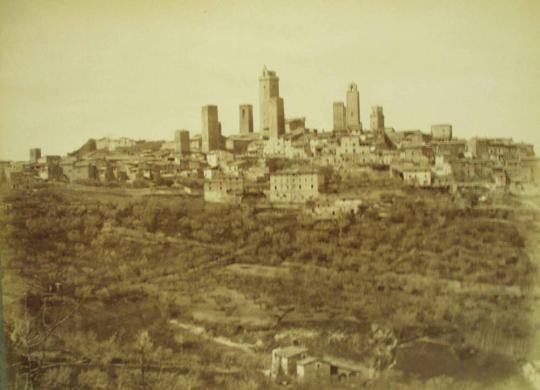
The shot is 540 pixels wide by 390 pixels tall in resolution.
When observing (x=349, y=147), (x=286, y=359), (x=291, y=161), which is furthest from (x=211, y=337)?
(x=349, y=147)

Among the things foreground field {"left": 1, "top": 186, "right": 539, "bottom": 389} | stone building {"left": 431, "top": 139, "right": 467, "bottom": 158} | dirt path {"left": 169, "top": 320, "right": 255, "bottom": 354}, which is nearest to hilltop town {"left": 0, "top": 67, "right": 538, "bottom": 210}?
stone building {"left": 431, "top": 139, "right": 467, "bottom": 158}

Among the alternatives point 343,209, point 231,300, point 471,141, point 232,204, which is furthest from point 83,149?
point 471,141

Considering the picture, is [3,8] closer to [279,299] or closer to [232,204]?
[232,204]

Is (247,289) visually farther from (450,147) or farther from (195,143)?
(450,147)

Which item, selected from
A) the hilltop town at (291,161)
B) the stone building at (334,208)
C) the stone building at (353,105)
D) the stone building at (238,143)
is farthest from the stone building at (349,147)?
the stone building at (238,143)

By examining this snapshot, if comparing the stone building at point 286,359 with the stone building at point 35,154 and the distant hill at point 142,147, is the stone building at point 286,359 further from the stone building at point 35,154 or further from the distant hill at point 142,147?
the stone building at point 35,154
